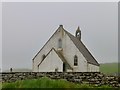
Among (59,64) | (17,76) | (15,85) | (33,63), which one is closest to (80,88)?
(15,85)

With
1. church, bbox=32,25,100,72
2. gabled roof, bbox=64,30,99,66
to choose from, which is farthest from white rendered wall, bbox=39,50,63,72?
gabled roof, bbox=64,30,99,66

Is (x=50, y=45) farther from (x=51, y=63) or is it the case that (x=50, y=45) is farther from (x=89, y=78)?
(x=89, y=78)

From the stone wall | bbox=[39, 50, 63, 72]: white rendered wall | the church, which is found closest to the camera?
the stone wall

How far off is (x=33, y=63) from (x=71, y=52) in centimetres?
598

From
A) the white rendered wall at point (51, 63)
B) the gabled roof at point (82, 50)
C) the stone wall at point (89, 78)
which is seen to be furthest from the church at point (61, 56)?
the stone wall at point (89, 78)

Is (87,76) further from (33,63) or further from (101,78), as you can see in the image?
(33,63)

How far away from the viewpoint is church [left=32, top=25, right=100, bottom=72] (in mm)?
40406

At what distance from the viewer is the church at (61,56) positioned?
4041cm

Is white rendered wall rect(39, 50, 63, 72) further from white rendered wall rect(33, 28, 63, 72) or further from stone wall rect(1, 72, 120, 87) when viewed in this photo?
stone wall rect(1, 72, 120, 87)

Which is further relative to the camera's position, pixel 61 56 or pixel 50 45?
pixel 50 45

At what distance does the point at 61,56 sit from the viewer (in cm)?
4238

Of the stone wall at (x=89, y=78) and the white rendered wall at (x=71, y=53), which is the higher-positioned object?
the white rendered wall at (x=71, y=53)

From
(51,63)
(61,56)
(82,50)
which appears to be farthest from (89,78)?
(82,50)

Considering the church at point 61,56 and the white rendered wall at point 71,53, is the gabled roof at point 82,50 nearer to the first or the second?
the church at point 61,56
